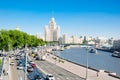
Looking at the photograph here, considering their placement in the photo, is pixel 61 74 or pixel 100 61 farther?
pixel 100 61

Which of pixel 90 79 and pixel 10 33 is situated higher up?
pixel 10 33

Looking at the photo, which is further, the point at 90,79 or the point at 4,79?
the point at 90,79

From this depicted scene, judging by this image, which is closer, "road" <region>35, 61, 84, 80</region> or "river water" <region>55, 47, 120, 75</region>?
"road" <region>35, 61, 84, 80</region>

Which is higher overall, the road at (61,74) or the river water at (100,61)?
the road at (61,74)

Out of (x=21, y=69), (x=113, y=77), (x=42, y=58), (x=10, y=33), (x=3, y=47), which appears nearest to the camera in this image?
(x=113, y=77)

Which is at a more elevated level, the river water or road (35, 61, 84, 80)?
road (35, 61, 84, 80)

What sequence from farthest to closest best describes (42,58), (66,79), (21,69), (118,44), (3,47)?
(118,44), (3,47), (42,58), (21,69), (66,79)

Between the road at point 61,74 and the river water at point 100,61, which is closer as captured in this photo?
the road at point 61,74

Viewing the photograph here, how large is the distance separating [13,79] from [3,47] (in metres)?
43.8

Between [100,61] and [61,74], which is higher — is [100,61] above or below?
below

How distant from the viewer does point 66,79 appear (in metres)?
35.3

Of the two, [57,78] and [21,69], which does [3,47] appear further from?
[57,78]

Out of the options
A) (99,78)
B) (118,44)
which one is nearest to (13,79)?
(99,78)

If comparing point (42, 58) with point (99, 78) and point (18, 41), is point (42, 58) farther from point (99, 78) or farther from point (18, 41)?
point (99, 78)
